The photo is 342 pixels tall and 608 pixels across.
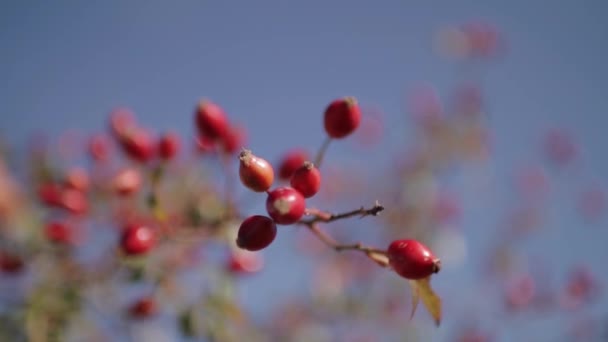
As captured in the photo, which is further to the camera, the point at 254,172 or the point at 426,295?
the point at 426,295

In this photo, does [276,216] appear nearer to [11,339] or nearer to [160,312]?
[160,312]

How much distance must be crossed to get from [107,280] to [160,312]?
0.36 m

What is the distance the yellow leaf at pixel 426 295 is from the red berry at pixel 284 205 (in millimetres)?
491

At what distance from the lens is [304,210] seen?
1.19 m

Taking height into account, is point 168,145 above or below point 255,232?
above

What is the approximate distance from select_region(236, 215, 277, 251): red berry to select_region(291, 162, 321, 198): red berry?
0.13 meters

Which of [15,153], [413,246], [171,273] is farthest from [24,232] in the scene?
[413,246]

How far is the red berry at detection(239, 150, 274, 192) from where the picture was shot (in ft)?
3.93

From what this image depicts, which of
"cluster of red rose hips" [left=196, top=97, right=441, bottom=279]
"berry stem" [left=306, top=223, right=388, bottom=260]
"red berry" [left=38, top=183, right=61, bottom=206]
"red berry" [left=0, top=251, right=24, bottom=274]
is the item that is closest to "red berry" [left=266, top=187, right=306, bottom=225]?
"cluster of red rose hips" [left=196, top=97, right=441, bottom=279]

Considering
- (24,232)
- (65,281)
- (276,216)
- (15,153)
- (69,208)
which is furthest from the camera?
(15,153)

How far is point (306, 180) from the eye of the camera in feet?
4.03

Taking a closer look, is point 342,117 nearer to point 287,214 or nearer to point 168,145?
point 287,214

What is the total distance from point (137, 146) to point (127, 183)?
0.21 meters

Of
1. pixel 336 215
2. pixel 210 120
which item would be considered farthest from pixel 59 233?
pixel 336 215
